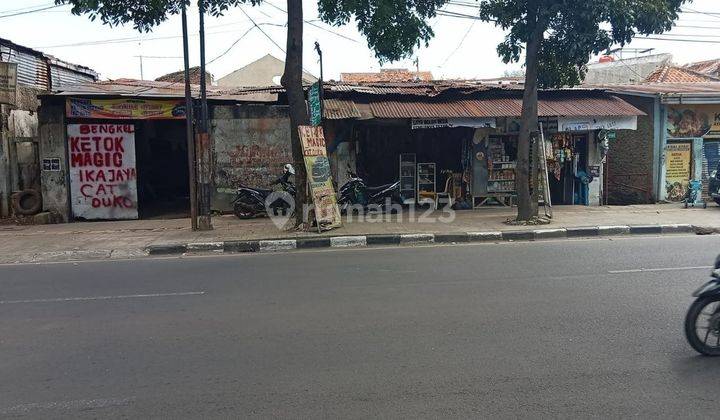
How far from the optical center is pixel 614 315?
18.1 ft

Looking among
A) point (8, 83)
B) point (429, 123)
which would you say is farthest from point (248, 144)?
point (8, 83)

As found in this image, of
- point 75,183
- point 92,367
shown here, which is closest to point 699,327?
point 92,367

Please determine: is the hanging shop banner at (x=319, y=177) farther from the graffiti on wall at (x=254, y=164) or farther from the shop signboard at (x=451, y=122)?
the shop signboard at (x=451, y=122)

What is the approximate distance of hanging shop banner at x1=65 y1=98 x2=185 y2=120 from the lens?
13695 mm

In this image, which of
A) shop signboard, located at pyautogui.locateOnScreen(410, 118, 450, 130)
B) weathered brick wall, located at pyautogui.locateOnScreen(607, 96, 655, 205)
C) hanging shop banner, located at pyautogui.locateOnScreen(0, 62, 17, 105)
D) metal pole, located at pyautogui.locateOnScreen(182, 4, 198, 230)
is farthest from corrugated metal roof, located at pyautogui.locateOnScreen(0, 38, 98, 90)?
weathered brick wall, located at pyautogui.locateOnScreen(607, 96, 655, 205)

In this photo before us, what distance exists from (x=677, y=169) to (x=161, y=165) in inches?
647

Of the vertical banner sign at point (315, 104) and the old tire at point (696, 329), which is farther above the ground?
the vertical banner sign at point (315, 104)

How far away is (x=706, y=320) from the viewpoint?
4453mm

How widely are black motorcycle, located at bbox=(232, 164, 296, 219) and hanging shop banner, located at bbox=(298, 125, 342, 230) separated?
7.60 feet

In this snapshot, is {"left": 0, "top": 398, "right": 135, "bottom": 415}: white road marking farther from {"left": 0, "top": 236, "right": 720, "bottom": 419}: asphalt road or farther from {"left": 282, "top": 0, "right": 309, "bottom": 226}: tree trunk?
{"left": 282, "top": 0, "right": 309, "bottom": 226}: tree trunk

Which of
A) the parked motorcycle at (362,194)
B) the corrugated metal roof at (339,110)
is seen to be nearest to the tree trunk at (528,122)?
the parked motorcycle at (362,194)

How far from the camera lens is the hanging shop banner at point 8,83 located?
12344mm

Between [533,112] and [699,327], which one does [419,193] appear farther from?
[699,327]

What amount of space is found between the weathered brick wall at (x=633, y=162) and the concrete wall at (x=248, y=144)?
1008 cm
